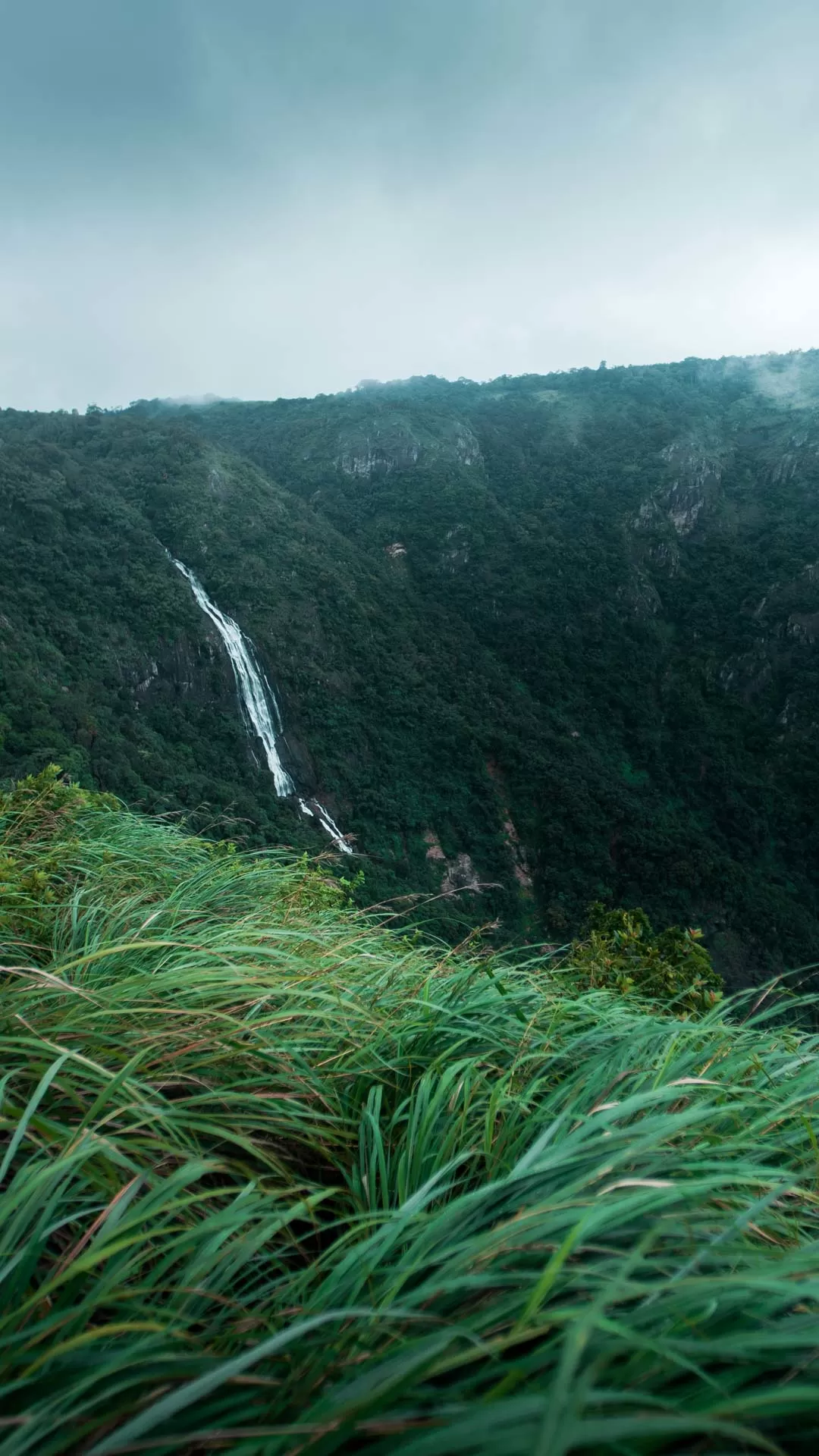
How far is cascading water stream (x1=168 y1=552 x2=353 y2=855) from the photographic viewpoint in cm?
2977

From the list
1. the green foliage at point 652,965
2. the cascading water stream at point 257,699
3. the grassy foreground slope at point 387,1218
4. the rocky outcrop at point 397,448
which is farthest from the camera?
the rocky outcrop at point 397,448

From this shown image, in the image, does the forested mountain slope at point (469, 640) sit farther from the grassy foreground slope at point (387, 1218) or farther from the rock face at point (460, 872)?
the grassy foreground slope at point (387, 1218)

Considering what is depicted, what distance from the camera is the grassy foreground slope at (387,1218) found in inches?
23.0

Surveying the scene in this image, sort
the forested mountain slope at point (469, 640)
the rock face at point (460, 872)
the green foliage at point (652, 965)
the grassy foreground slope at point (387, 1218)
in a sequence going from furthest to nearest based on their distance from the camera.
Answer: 1. the rock face at point (460, 872)
2. the forested mountain slope at point (469, 640)
3. the green foliage at point (652, 965)
4. the grassy foreground slope at point (387, 1218)

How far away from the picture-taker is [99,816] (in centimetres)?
328

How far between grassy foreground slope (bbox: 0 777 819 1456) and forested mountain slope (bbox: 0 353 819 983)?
48.5ft

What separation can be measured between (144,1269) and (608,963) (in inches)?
129

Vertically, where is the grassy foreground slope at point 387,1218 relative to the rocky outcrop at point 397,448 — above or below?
below

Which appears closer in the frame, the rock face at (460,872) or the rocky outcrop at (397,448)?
the rock face at (460,872)

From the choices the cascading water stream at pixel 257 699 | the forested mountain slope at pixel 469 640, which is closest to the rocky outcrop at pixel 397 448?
the forested mountain slope at pixel 469 640

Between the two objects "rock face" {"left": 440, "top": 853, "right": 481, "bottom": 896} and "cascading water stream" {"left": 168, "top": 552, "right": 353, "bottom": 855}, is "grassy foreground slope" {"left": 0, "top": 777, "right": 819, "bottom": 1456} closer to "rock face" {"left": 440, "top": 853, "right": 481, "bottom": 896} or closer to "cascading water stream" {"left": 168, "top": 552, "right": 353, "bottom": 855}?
"cascading water stream" {"left": 168, "top": 552, "right": 353, "bottom": 855}

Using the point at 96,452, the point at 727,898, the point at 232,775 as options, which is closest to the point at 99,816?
the point at 232,775

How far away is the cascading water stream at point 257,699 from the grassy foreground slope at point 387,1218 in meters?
26.8

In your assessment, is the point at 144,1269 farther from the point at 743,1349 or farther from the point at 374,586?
the point at 374,586
